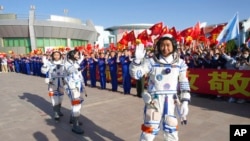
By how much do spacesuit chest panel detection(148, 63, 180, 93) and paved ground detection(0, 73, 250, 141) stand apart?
1777mm

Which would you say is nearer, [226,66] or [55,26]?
[226,66]

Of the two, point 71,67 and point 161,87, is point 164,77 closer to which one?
point 161,87

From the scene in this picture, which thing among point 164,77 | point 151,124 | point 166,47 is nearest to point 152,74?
point 164,77

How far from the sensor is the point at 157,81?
3186 mm

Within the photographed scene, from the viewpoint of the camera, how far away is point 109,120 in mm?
5922

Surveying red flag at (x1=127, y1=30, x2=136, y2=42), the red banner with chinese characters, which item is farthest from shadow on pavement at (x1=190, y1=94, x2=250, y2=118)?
red flag at (x1=127, y1=30, x2=136, y2=42)

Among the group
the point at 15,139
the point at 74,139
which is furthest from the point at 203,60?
the point at 15,139

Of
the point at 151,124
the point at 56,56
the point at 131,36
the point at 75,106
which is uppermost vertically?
the point at 131,36

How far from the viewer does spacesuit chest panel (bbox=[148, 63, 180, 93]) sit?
3162 millimetres

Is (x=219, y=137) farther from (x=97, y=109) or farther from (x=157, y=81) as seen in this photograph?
(x=97, y=109)

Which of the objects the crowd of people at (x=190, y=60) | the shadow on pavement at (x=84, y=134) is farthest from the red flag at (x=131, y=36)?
the shadow on pavement at (x=84, y=134)

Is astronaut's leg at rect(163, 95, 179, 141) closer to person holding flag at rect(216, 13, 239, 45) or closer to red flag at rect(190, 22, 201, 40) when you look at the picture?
person holding flag at rect(216, 13, 239, 45)

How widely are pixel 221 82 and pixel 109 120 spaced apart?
3804 mm

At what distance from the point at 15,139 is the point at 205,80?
583cm
